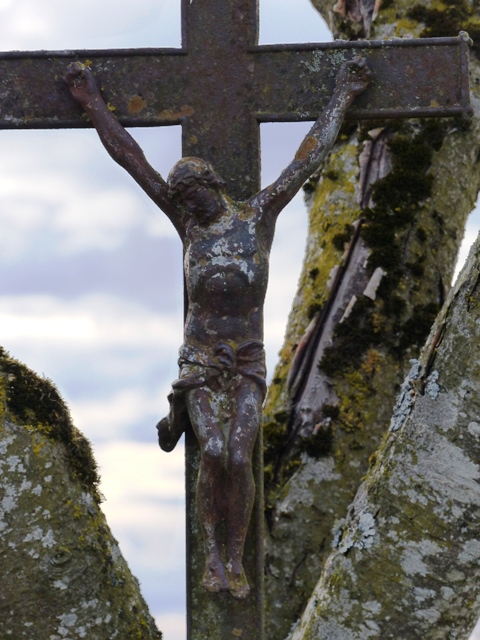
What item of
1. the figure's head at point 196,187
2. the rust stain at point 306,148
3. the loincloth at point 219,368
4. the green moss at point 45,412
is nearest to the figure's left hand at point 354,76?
the rust stain at point 306,148

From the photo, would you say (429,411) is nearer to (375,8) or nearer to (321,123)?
(321,123)

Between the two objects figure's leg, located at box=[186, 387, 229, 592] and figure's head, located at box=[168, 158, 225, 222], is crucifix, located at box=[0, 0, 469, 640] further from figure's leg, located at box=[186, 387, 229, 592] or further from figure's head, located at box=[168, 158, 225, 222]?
figure's leg, located at box=[186, 387, 229, 592]

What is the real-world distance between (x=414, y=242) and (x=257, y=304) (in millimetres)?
1956

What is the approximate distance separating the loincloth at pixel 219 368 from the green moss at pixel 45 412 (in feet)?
1.54

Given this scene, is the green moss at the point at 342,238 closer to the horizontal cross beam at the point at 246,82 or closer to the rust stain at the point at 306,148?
the horizontal cross beam at the point at 246,82

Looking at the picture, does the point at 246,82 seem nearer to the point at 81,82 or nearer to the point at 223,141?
the point at 223,141

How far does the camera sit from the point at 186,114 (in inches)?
183

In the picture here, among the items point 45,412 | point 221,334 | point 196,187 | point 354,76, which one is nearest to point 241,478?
point 221,334

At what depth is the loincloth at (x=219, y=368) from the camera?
13.9 feet

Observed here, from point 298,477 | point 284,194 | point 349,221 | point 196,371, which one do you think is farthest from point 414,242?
point 196,371

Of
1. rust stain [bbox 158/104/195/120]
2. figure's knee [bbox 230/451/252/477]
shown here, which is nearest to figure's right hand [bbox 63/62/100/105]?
rust stain [bbox 158/104/195/120]

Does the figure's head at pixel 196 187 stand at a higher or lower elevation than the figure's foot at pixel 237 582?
higher

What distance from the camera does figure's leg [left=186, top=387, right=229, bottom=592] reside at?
4.17 m

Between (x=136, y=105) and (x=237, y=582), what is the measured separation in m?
1.99
